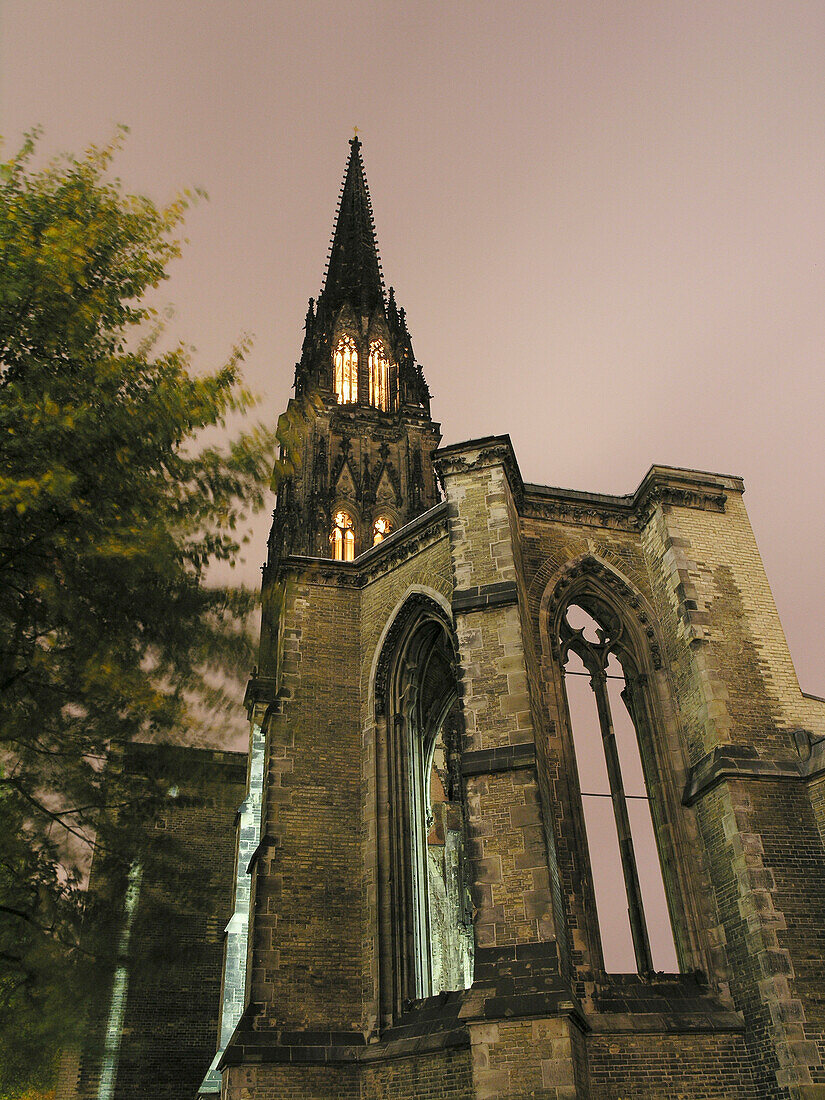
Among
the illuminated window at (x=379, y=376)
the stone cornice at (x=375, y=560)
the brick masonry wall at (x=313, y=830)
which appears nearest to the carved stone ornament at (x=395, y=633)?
the brick masonry wall at (x=313, y=830)

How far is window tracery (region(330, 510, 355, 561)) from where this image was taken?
27.9 meters

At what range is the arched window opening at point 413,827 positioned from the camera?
36.9 feet

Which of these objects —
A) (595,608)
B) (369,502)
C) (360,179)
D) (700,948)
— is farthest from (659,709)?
(360,179)

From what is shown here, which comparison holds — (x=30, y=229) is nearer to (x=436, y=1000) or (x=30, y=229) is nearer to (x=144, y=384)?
(x=144, y=384)

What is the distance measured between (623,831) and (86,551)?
8.22 m

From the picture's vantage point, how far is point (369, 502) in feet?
Result: 94.0

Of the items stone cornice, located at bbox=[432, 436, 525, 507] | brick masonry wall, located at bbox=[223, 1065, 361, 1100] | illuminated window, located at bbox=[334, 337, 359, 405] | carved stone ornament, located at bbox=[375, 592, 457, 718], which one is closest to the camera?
brick masonry wall, located at bbox=[223, 1065, 361, 1100]

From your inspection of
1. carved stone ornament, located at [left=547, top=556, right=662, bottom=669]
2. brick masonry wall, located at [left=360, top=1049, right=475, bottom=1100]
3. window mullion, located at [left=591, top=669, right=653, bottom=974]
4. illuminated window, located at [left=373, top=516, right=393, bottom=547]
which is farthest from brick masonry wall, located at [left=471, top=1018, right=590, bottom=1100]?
illuminated window, located at [left=373, top=516, right=393, bottom=547]

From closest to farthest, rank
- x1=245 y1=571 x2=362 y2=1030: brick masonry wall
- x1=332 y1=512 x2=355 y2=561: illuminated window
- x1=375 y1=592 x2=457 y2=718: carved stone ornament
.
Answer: x1=245 y1=571 x2=362 y2=1030: brick masonry wall
x1=375 y1=592 x2=457 y2=718: carved stone ornament
x1=332 y1=512 x2=355 y2=561: illuminated window

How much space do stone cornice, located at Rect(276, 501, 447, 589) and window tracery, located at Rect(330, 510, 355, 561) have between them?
524 inches

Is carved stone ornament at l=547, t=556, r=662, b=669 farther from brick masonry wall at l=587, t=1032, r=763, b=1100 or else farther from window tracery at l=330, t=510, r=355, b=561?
window tracery at l=330, t=510, r=355, b=561

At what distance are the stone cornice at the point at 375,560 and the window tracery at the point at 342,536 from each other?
13.3 metres

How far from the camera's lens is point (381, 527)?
28703 mm

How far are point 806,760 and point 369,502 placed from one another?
19287 mm
